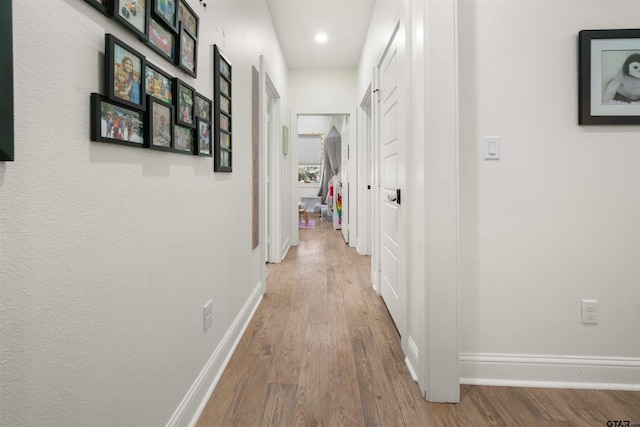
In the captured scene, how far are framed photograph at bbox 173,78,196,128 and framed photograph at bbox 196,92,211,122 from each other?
0.21 ft

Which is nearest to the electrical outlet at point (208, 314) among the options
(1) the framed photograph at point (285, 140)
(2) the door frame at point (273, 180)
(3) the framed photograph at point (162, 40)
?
(3) the framed photograph at point (162, 40)

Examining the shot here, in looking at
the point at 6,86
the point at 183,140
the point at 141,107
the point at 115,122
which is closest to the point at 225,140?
the point at 183,140

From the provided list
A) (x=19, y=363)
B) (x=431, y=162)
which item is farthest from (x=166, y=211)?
(x=431, y=162)

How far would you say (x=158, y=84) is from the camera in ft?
3.41

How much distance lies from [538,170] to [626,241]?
531mm

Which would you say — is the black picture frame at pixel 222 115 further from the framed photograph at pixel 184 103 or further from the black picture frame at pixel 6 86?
the black picture frame at pixel 6 86

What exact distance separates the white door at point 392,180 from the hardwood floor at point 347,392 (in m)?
0.27

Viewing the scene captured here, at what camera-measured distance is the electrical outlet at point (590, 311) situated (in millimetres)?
1541

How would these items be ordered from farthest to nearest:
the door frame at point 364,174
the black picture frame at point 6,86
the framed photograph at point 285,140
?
1. the door frame at point 364,174
2. the framed photograph at point 285,140
3. the black picture frame at point 6,86

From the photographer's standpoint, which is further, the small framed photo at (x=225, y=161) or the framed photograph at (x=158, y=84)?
the small framed photo at (x=225, y=161)

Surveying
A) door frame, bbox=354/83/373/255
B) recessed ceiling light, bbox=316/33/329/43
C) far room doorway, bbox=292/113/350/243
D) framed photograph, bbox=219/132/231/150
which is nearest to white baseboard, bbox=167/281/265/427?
framed photograph, bbox=219/132/231/150

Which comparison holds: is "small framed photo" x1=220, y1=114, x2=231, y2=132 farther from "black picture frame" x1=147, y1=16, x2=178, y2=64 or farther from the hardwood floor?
the hardwood floor

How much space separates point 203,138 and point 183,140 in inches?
7.6

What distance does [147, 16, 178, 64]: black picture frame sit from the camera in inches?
39.4
